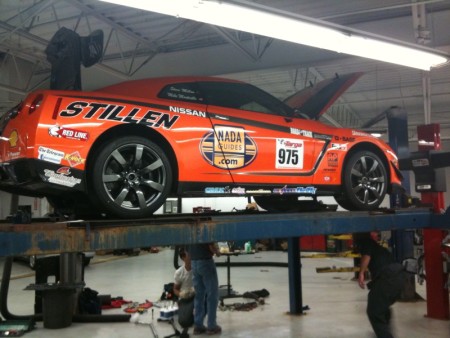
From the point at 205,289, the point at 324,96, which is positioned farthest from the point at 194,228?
the point at 205,289

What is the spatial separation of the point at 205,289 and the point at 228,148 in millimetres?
2469

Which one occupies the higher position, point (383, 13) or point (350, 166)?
point (383, 13)

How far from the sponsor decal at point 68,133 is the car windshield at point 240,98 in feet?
3.80

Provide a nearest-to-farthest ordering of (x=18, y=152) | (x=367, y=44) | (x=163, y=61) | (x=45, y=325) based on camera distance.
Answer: (x=18, y=152) < (x=367, y=44) < (x=45, y=325) < (x=163, y=61)

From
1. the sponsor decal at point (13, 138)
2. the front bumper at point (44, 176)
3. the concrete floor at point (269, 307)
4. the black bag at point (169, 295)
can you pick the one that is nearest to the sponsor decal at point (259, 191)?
the front bumper at point (44, 176)

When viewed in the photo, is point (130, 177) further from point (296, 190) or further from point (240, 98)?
point (296, 190)

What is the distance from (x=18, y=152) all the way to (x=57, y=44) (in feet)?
3.18

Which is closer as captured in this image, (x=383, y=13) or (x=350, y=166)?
(x=350, y=166)

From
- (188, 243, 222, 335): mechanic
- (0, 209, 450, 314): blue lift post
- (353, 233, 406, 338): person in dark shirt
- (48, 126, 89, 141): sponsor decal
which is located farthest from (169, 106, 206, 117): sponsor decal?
(188, 243, 222, 335): mechanic

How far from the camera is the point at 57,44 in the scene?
3219mm

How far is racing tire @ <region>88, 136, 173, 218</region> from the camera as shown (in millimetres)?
2773

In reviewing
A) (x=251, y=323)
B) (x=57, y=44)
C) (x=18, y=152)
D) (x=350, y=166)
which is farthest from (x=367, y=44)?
(x=251, y=323)

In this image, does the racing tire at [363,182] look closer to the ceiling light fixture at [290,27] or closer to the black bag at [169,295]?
the ceiling light fixture at [290,27]

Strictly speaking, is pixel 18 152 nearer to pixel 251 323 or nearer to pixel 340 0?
pixel 251 323
